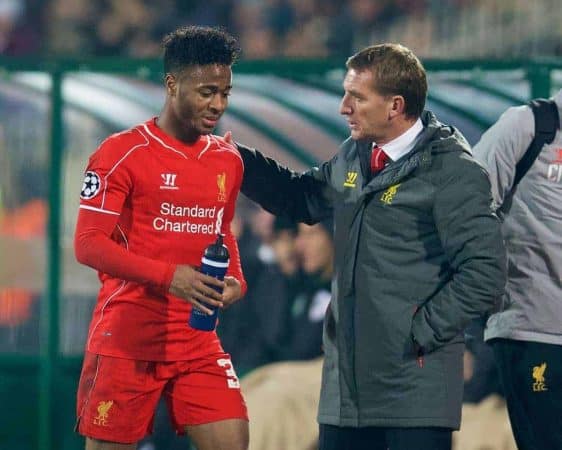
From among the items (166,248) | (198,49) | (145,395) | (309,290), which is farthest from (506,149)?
(309,290)

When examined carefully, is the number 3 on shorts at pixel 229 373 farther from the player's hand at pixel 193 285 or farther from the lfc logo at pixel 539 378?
the lfc logo at pixel 539 378

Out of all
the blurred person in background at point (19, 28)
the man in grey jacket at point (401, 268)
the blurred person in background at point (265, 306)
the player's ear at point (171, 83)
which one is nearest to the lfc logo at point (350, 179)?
the man in grey jacket at point (401, 268)

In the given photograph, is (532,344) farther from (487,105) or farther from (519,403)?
(487,105)

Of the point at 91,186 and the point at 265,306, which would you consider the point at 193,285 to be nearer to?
the point at 91,186

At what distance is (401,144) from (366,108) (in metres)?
0.16

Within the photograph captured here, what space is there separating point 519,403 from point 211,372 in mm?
1075

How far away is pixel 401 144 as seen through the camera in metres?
4.13

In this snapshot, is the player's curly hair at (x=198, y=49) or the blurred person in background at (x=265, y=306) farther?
the blurred person in background at (x=265, y=306)

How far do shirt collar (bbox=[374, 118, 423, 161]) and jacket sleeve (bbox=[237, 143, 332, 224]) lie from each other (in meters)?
0.44

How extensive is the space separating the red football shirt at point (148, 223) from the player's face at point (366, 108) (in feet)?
1.57


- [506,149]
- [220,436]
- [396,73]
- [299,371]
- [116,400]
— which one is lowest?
[299,371]

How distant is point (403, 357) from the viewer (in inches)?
159

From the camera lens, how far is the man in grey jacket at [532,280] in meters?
4.42

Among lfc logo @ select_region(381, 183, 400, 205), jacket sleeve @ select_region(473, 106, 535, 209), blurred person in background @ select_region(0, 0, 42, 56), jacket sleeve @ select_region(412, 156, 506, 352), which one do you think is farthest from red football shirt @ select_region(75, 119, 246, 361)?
blurred person in background @ select_region(0, 0, 42, 56)
